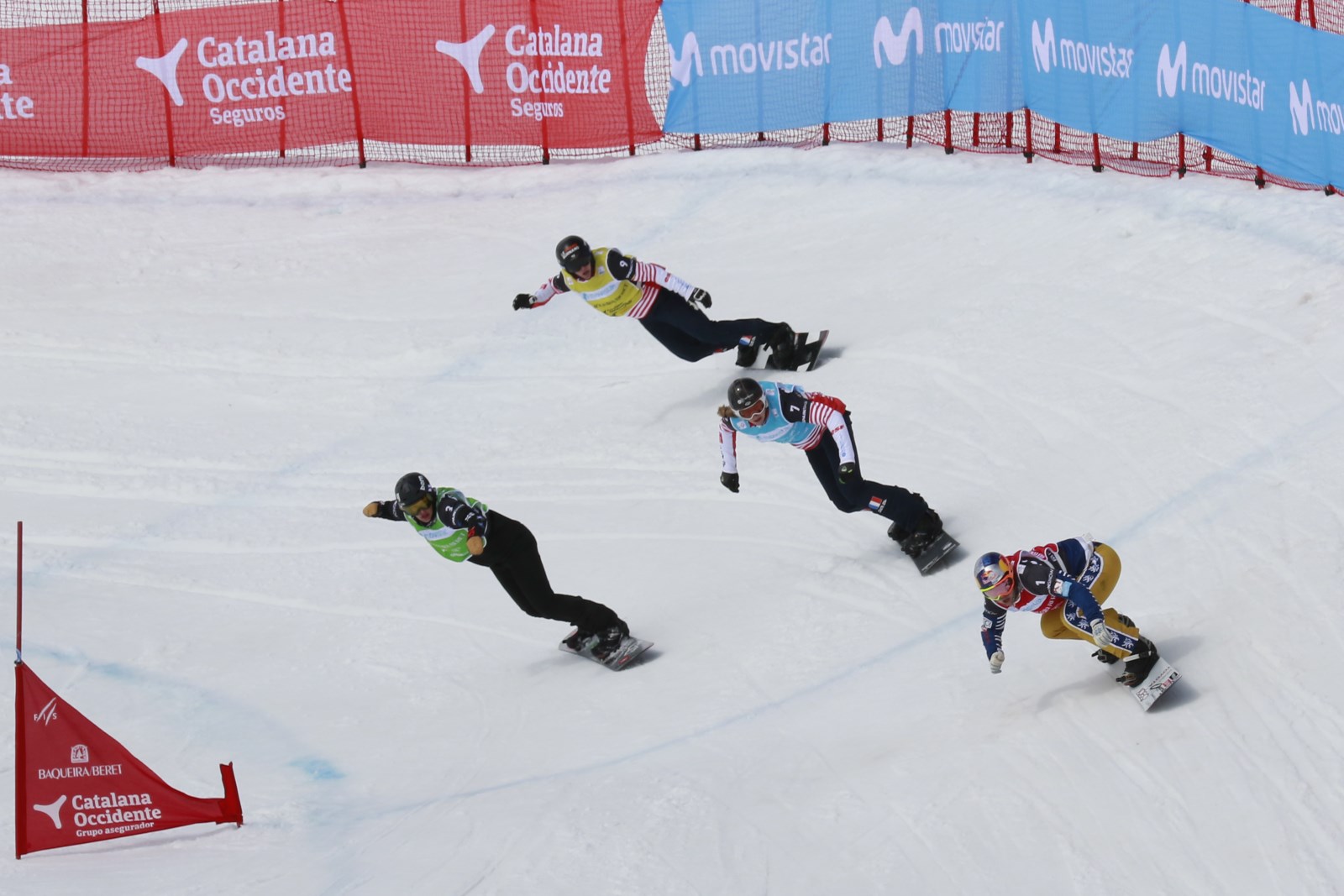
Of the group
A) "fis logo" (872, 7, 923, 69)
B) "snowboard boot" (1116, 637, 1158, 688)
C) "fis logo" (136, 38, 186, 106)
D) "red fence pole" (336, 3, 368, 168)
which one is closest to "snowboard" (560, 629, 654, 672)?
"snowboard boot" (1116, 637, 1158, 688)

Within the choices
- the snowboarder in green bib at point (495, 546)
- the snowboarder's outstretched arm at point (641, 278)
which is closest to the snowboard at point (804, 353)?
the snowboarder's outstretched arm at point (641, 278)

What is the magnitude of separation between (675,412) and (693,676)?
3.67 m

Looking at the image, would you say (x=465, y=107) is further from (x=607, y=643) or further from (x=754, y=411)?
(x=607, y=643)

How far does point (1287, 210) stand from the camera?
1196 centimetres

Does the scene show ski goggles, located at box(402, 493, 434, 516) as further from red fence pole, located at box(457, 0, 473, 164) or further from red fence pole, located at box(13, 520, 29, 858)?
red fence pole, located at box(457, 0, 473, 164)

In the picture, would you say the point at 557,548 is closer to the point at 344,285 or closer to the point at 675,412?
the point at 675,412

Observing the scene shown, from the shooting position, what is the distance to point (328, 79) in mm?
16734

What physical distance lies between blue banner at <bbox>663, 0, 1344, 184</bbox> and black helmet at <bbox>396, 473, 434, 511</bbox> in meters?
8.28

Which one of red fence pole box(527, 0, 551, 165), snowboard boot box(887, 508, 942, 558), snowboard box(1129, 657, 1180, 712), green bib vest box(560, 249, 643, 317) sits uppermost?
red fence pole box(527, 0, 551, 165)

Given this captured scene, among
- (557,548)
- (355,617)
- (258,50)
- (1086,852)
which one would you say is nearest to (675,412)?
(557,548)

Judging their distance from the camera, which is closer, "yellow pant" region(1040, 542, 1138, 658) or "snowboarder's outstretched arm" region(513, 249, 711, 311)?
"yellow pant" region(1040, 542, 1138, 658)

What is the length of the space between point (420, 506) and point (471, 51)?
971 cm

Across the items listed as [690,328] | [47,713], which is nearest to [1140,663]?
[690,328]

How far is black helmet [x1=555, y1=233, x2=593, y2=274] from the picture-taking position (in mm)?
10898
